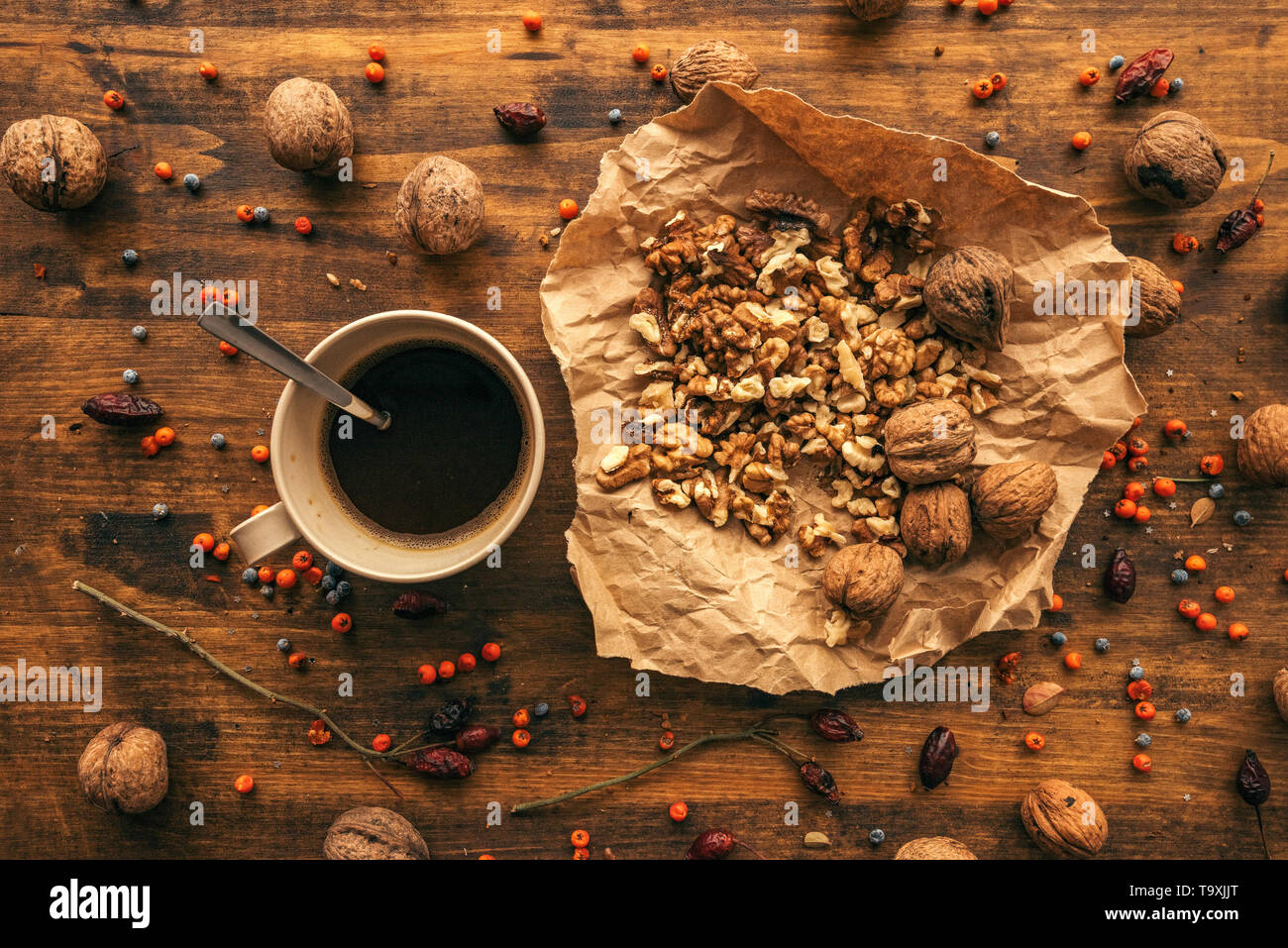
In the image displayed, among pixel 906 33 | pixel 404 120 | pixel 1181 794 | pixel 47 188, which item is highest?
pixel 906 33

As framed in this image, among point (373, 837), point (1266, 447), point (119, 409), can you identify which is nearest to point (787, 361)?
point (1266, 447)

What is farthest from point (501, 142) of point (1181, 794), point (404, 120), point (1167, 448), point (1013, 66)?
point (1181, 794)

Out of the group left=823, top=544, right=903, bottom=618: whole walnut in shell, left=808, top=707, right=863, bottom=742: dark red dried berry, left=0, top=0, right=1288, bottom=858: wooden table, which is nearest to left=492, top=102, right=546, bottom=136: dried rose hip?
left=0, top=0, right=1288, bottom=858: wooden table

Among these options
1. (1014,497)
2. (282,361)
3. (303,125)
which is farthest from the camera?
(303,125)

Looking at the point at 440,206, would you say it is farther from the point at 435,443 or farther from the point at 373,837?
the point at 373,837

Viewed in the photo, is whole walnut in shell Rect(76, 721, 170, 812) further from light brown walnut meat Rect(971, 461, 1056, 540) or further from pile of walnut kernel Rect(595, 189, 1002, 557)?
light brown walnut meat Rect(971, 461, 1056, 540)

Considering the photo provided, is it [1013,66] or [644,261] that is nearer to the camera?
[644,261]

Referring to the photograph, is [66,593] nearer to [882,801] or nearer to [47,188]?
[47,188]
